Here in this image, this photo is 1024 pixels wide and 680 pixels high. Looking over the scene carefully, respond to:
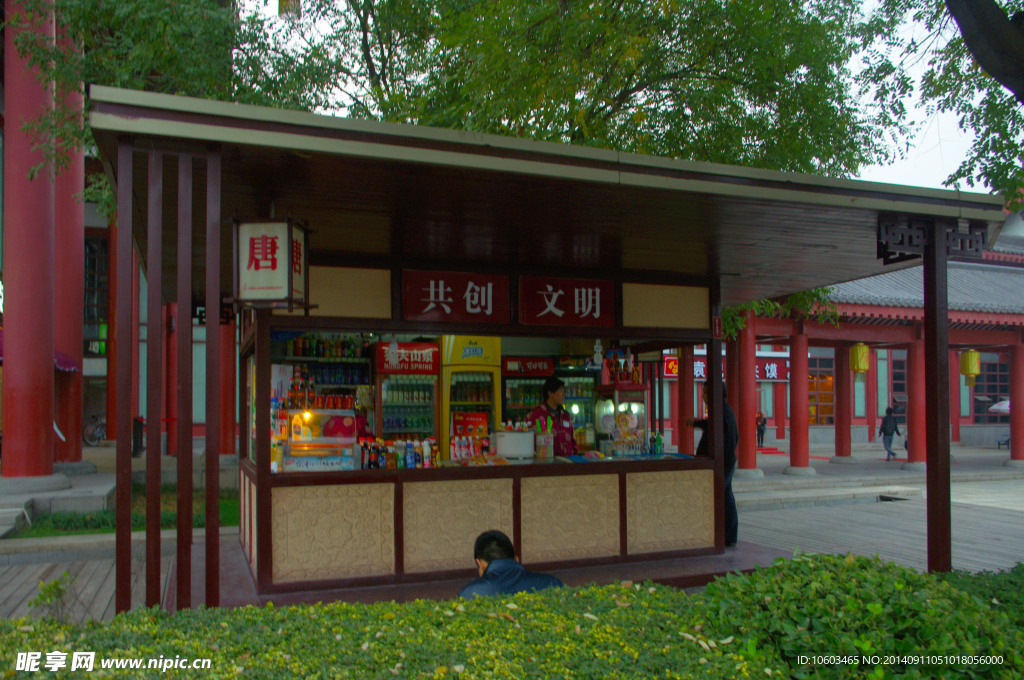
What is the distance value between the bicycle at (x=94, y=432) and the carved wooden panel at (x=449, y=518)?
18344 millimetres

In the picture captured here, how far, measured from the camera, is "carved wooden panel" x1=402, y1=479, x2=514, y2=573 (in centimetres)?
669

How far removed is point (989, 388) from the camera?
1222 inches

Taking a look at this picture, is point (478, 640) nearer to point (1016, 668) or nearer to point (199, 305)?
point (1016, 668)

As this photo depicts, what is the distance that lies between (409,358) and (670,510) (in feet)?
11.9

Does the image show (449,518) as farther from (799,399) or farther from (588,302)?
(799,399)

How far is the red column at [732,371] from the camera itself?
15289 mm

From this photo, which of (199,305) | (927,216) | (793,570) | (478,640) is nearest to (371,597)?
(478,640)

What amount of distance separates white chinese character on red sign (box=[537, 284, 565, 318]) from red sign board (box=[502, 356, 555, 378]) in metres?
3.15

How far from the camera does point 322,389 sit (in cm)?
922

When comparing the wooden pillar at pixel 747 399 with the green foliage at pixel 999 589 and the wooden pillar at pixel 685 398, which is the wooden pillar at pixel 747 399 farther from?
the green foliage at pixel 999 589

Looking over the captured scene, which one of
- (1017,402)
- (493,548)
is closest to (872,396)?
(1017,402)

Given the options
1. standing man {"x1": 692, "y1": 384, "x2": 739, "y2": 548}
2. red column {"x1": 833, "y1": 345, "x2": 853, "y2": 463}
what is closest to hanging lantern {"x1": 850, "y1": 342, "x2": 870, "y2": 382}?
red column {"x1": 833, "y1": 345, "x2": 853, "y2": 463}

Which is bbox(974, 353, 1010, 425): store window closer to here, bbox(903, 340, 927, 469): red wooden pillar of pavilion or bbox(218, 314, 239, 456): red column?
bbox(903, 340, 927, 469): red wooden pillar of pavilion

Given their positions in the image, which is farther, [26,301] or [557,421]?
[26,301]
